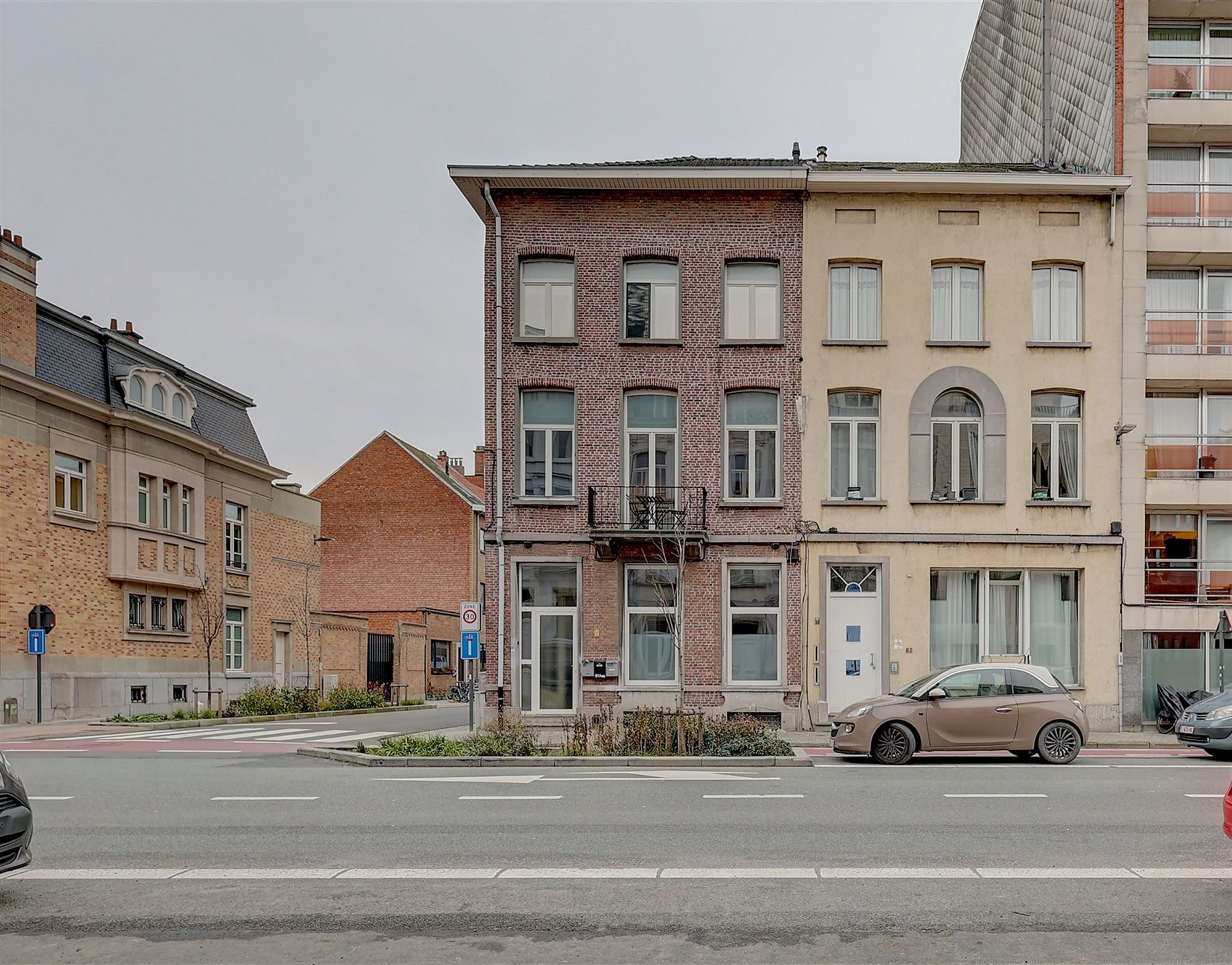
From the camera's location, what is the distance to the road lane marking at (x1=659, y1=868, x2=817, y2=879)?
8.68 meters

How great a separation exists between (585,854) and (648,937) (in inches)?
105

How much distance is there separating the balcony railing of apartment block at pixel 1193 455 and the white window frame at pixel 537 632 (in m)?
12.4

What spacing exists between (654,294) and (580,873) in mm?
17381

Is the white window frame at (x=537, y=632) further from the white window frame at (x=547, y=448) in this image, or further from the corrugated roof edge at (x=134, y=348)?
the corrugated roof edge at (x=134, y=348)

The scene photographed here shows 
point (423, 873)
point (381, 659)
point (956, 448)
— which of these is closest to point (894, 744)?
point (956, 448)

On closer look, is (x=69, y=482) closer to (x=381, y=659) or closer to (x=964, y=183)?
(x=381, y=659)

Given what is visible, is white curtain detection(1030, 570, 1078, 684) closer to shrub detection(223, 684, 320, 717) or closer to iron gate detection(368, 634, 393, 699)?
shrub detection(223, 684, 320, 717)

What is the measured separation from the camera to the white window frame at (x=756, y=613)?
78.3 feet

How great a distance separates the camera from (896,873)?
28.8ft

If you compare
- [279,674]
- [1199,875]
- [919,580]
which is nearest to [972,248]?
[919,580]

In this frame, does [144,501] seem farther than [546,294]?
Yes

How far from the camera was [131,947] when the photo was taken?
682 cm

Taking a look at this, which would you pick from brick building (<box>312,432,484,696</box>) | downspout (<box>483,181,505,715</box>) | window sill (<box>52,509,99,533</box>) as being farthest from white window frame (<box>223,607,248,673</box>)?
downspout (<box>483,181,505,715</box>)

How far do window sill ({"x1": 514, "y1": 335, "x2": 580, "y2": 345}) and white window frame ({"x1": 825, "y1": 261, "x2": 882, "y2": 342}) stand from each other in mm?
5282
